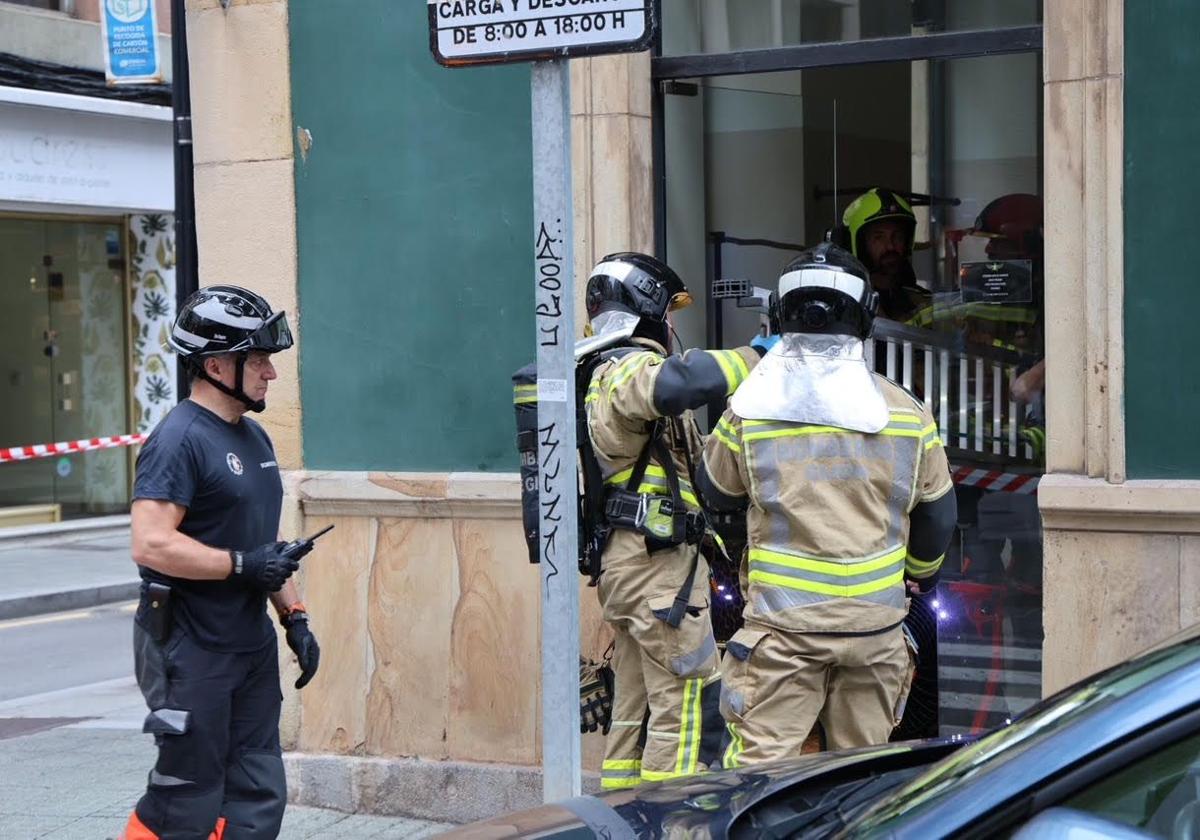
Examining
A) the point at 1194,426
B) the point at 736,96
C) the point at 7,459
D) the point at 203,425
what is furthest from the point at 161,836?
the point at 7,459

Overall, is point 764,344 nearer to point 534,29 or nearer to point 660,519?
point 660,519

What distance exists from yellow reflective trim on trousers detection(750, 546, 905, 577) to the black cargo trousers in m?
1.47

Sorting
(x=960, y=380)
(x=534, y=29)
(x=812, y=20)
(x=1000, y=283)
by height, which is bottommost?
(x=960, y=380)

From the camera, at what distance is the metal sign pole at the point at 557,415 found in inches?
153

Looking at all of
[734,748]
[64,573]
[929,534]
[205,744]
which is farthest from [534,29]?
[64,573]

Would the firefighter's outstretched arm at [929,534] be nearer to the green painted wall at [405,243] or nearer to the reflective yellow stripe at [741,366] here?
the reflective yellow stripe at [741,366]

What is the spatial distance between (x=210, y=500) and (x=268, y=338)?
47cm

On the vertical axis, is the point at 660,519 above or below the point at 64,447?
above

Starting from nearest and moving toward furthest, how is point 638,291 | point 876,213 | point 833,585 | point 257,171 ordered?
point 833,585 → point 638,291 → point 257,171 → point 876,213

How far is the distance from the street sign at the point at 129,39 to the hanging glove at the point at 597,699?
8634 mm

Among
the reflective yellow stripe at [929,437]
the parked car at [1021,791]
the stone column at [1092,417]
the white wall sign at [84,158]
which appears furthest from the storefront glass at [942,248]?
the white wall sign at [84,158]

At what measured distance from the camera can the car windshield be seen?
7.66ft

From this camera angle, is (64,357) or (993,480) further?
(64,357)

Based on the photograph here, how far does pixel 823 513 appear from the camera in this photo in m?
4.30
